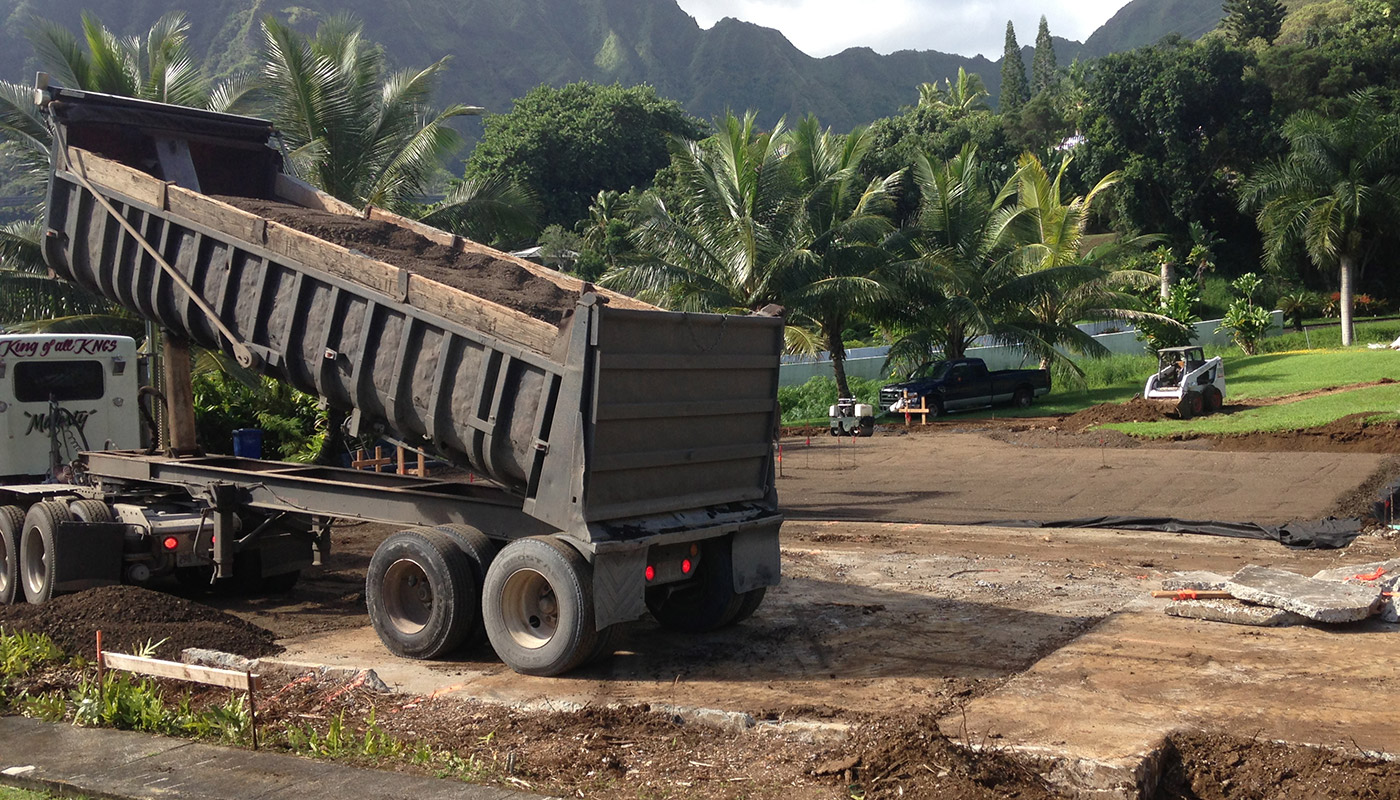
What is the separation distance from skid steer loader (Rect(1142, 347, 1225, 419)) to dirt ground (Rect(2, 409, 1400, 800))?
9281mm

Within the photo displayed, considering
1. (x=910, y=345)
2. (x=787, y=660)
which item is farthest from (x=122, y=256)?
(x=910, y=345)

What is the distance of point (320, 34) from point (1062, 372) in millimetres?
23217

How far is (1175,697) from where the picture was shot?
7434 mm

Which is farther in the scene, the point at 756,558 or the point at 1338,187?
the point at 1338,187

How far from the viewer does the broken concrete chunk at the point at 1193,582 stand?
10.5m

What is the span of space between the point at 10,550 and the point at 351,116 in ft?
43.2

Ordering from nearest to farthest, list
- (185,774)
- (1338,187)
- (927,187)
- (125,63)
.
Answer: (185,774)
(125,63)
(927,187)
(1338,187)

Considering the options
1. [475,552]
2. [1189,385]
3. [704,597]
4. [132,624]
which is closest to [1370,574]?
[704,597]

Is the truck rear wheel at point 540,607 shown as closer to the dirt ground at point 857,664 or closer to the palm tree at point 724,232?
the dirt ground at point 857,664

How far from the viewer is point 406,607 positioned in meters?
9.15

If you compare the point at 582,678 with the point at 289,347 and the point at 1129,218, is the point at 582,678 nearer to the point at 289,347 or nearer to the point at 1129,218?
the point at 289,347

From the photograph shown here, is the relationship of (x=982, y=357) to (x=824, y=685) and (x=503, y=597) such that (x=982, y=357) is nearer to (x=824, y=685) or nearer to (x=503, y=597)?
(x=824, y=685)

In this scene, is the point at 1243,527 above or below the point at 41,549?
below

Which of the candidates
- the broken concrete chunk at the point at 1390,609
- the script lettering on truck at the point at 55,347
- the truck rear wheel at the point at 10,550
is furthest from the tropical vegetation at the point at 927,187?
the broken concrete chunk at the point at 1390,609
